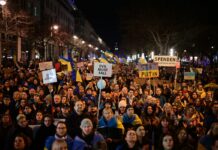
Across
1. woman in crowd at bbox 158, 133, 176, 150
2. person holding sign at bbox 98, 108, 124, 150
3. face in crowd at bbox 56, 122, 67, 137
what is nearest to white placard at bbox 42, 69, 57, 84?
person holding sign at bbox 98, 108, 124, 150

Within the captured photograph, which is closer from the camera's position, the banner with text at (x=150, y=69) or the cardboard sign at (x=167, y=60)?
the banner with text at (x=150, y=69)

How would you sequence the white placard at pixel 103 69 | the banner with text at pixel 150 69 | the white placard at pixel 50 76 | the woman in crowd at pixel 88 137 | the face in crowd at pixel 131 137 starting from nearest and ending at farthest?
1. the face in crowd at pixel 131 137
2. the woman in crowd at pixel 88 137
3. the white placard at pixel 103 69
4. the white placard at pixel 50 76
5. the banner with text at pixel 150 69

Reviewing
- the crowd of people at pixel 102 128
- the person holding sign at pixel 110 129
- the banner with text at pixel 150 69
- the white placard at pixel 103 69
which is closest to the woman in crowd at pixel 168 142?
the crowd of people at pixel 102 128

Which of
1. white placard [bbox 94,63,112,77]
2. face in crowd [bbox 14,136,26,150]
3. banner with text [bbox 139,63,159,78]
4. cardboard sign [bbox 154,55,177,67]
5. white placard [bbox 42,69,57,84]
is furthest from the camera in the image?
cardboard sign [bbox 154,55,177,67]

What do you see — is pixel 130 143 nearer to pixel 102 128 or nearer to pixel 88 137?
pixel 88 137

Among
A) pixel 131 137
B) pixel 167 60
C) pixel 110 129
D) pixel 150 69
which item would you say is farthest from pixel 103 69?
pixel 167 60

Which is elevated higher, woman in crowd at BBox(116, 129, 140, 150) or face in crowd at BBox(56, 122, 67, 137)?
face in crowd at BBox(56, 122, 67, 137)

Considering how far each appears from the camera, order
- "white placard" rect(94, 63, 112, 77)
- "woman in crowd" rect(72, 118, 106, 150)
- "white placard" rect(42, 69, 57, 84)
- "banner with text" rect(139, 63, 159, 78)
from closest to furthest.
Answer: "woman in crowd" rect(72, 118, 106, 150) → "white placard" rect(94, 63, 112, 77) → "white placard" rect(42, 69, 57, 84) → "banner with text" rect(139, 63, 159, 78)

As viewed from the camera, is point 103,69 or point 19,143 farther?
point 103,69

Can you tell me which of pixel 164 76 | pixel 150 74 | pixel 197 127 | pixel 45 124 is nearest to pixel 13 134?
pixel 45 124

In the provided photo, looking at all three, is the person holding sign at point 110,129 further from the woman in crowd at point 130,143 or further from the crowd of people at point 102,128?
the woman in crowd at point 130,143

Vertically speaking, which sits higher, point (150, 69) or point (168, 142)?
point (150, 69)

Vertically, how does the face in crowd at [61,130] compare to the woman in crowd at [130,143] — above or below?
above

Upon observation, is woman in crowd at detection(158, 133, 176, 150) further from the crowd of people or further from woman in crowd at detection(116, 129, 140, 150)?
A: woman in crowd at detection(116, 129, 140, 150)
